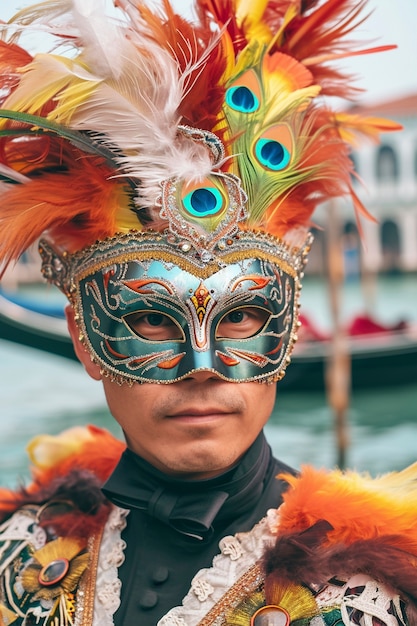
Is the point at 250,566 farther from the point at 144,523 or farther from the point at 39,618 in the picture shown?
the point at 39,618

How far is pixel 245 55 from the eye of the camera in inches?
78.3

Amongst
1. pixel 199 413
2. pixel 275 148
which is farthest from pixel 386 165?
pixel 199 413

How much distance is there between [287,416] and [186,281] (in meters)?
7.97

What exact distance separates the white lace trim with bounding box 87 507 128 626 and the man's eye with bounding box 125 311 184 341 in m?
0.46

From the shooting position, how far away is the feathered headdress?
6.16ft

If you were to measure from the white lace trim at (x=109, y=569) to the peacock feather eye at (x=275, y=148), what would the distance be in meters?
0.82

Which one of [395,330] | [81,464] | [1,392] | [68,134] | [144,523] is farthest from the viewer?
[395,330]

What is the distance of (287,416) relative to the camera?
31.9 ft

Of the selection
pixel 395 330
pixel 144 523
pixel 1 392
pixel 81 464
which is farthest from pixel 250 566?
pixel 395 330

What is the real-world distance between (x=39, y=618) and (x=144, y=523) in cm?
28

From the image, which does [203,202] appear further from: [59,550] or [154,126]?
[59,550]

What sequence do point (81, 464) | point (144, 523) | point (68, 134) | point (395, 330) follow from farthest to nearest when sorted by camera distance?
1. point (395, 330)
2. point (81, 464)
3. point (144, 523)
4. point (68, 134)

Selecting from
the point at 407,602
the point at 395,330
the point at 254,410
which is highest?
the point at 254,410

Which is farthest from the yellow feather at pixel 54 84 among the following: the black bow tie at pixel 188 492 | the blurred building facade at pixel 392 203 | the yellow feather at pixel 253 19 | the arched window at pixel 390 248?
the arched window at pixel 390 248
